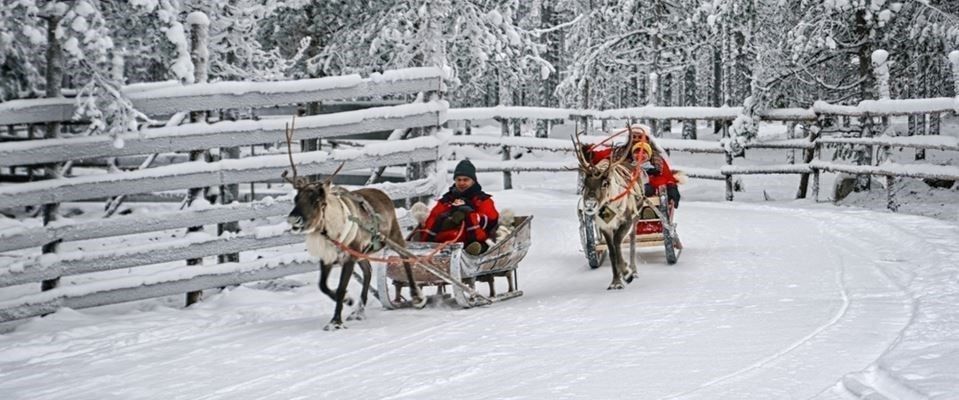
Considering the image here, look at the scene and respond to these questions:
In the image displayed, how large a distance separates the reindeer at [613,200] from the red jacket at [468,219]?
3.20ft

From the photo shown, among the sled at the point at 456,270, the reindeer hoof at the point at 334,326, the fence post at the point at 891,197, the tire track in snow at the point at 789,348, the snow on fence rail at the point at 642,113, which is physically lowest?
the reindeer hoof at the point at 334,326

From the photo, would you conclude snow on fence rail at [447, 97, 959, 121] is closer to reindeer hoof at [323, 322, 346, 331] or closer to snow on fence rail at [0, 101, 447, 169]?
snow on fence rail at [0, 101, 447, 169]

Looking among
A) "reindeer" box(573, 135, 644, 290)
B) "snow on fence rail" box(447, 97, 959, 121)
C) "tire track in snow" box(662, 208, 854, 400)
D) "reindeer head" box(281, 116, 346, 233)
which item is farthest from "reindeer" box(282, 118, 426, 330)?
"snow on fence rail" box(447, 97, 959, 121)

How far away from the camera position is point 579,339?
722 cm

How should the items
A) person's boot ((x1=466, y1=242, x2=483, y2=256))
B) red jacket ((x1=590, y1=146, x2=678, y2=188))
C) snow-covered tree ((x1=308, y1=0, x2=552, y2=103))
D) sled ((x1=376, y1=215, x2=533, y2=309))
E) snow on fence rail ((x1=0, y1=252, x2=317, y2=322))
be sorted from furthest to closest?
snow-covered tree ((x1=308, y1=0, x2=552, y2=103)) → red jacket ((x1=590, y1=146, x2=678, y2=188)) → person's boot ((x1=466, y1=242, x2=483, y2=256)) → sled ((x1=376, y1=215, x2=533, y2=309)) → snow on fence rail ((x1=0, y1=252, x2=317, y2=322))

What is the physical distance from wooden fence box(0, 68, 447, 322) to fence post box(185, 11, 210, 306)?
0.14 m

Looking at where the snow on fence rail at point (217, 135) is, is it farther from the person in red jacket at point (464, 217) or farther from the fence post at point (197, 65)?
the person in red jacket at point (464, 217)

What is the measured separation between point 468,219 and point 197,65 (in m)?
3.44

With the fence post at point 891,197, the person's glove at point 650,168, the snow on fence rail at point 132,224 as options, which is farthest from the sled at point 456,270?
the fence post at point 891,197

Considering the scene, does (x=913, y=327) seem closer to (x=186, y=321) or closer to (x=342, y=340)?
(x=342, y=340)

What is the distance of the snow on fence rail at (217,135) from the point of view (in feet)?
29.4

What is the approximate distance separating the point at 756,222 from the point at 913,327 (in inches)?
292

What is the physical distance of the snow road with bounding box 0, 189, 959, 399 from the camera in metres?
5.86

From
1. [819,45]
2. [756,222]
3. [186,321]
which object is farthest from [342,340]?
[819,45]
